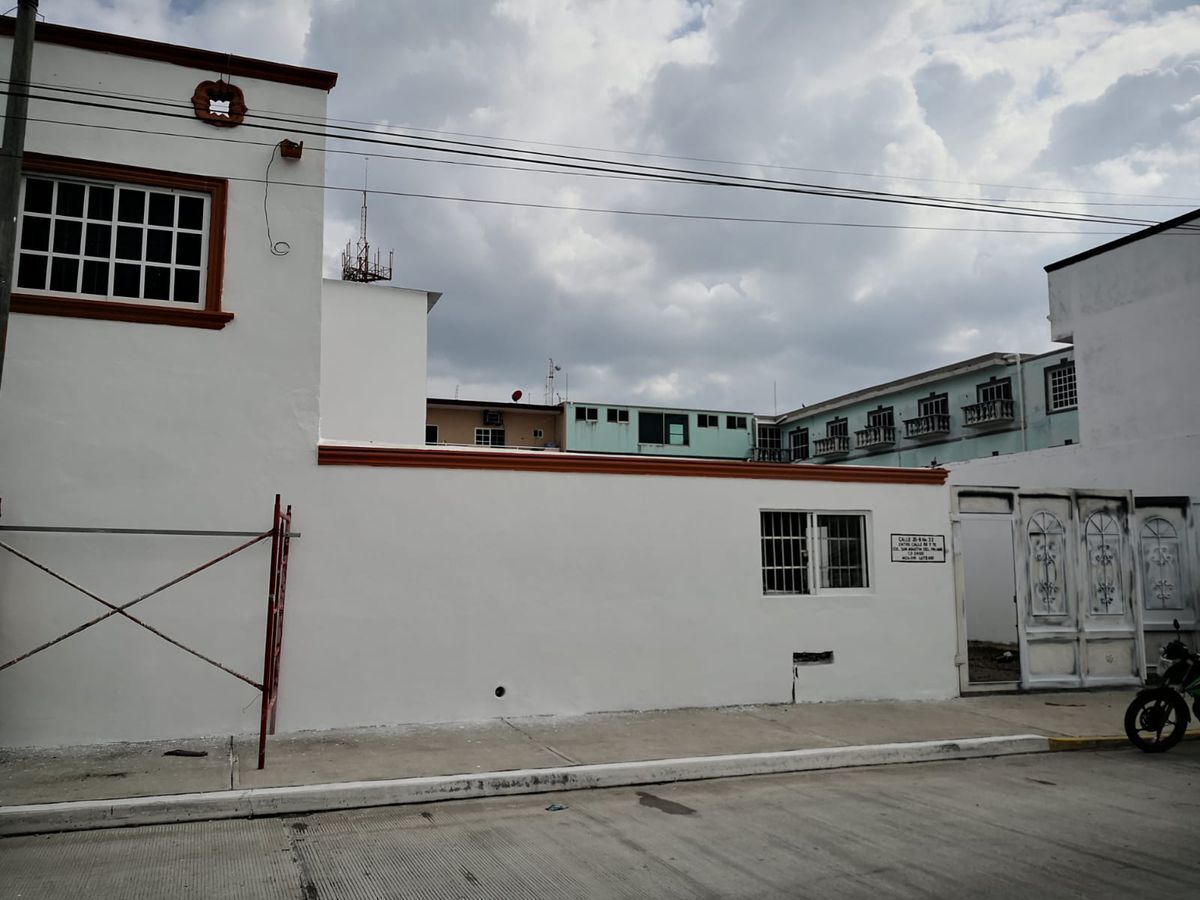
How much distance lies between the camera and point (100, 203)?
905 centimetres

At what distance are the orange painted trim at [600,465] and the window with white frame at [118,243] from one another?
1.98 m

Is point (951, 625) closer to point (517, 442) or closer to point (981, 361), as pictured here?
point (981, 361)

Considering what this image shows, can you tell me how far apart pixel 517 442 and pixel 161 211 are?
115ft

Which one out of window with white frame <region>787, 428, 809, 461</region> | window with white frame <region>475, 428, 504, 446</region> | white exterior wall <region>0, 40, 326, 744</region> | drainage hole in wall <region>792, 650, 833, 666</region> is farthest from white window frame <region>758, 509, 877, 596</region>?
window with white frame <region>787, 428, 809, 461</region>

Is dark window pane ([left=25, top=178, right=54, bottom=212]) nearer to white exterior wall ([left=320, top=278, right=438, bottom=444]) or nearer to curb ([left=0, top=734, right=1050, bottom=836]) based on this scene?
curb ([left=0, top=734, right=1050, bottom=836])

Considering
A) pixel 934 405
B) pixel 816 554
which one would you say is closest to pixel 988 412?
pixel 934 405

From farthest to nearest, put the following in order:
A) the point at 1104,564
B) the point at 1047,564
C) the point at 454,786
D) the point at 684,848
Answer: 1. the point at 1104,564
2. the point at 1047,564
3. the point at 454,786
4. the point at 684,848

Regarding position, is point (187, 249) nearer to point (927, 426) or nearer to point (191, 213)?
point (191, 213)

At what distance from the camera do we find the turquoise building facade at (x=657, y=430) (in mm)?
46281

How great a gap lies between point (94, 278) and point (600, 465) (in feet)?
18.2

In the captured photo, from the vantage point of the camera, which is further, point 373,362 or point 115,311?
point 373,362

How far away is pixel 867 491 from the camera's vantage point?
37.8ft

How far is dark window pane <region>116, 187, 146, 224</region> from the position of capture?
909cm

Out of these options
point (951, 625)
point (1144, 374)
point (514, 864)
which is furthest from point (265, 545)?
point (1144, 374)
